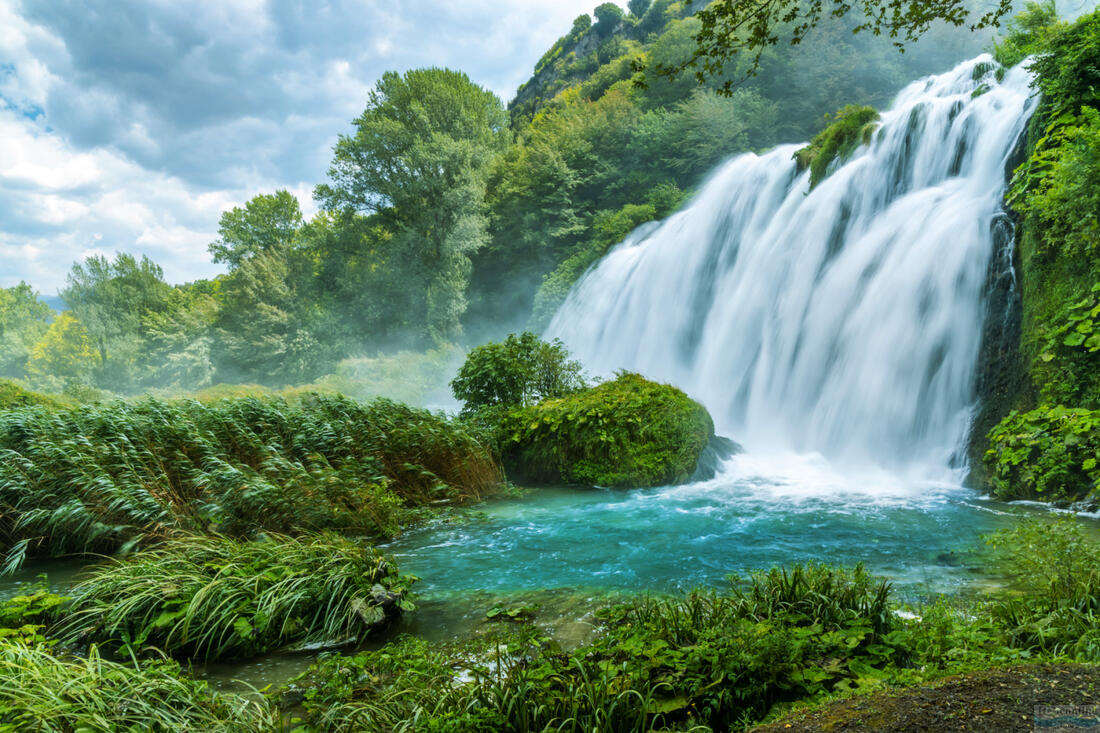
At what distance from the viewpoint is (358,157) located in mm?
31094

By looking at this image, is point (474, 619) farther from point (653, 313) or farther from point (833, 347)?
point (653, 313)

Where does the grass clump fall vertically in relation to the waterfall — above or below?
below

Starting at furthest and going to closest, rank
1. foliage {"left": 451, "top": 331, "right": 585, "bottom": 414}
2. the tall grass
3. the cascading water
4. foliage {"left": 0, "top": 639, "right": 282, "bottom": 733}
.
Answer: foliage {"left": 451, "top": 331, "right": 585, "bottom": 414} < the tall grass < the cascading water < foliage {"left": 0, "top": 639, "right": 282, "bottom": 733}

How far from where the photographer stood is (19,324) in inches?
1892

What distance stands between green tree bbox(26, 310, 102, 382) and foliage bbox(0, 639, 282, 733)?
44827 millimetres

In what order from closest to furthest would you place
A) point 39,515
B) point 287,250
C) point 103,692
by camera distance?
point 103,692, point 39,515, point 287,250

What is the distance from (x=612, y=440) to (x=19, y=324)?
58.8m

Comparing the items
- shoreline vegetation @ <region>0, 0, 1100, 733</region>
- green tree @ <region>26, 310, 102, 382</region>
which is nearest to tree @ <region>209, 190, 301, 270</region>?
green tree @ <region>26, 310, 102, 382</region>

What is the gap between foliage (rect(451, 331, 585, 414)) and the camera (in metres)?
12.3

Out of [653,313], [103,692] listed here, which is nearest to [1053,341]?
[103,692]

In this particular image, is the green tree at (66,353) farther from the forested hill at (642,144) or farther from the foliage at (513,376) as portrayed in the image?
the foliage at (513,376)

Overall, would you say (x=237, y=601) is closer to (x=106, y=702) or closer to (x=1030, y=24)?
(x=106, y=702)

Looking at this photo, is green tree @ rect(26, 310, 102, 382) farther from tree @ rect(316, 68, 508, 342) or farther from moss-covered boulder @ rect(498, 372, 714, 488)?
moss-covered boulder @ rect(498, 372, 714, 488)

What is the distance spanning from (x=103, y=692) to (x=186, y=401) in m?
7.17
